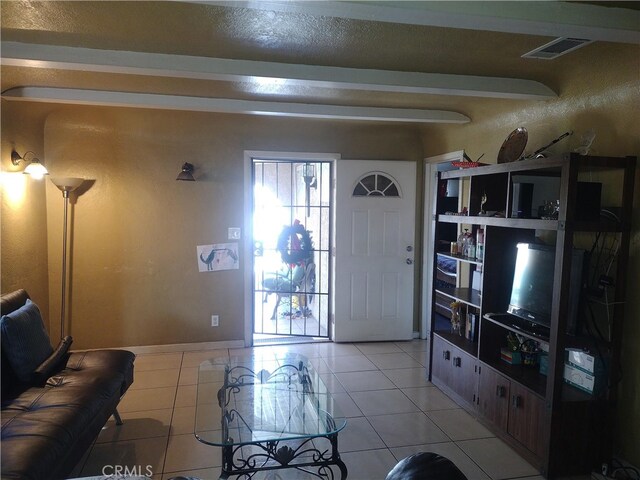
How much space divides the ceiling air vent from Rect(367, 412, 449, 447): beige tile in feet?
8.03

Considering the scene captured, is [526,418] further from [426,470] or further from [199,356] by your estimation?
[199,356]

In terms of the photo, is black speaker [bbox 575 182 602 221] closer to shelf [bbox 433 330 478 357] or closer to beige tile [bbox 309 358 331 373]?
shelf [bbox 433 330 478 357]

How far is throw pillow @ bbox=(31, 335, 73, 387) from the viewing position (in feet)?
8.47

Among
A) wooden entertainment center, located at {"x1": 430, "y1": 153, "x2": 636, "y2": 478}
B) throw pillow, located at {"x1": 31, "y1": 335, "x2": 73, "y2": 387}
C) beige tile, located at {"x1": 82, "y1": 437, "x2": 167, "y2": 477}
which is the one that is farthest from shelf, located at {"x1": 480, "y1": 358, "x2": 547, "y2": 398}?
throw pillow, located at {"x1": 31, "y1": 335, "x2": 73, "y2": 387}

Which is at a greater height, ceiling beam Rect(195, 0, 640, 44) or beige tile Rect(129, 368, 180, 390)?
ceiling beam Rect(195, 0, 640, 44)

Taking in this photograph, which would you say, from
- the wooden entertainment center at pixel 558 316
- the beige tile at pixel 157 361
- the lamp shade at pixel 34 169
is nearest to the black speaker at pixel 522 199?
the wooden entertainment center at pixel 558 316

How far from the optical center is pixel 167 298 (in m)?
4.58

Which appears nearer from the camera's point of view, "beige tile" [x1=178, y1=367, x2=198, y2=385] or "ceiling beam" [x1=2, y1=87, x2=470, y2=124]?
"ceiling beam" [x1=2, y1=87, x2=470, y2=124]

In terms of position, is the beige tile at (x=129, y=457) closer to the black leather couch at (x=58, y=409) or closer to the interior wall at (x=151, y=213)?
the black leather couch at (x=58, y=409)

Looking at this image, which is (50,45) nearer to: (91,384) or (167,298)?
(91,384)

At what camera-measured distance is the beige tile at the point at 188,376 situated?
3824 mm

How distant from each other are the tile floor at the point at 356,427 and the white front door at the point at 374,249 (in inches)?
23.8

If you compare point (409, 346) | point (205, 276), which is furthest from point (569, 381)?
point (205, 276)

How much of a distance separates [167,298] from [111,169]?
4.63 ft
